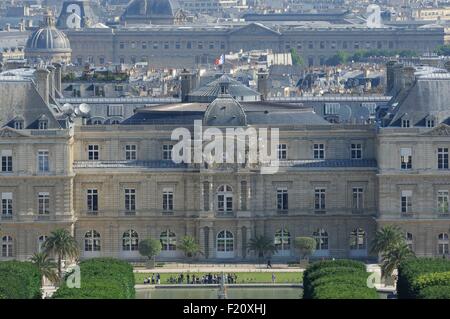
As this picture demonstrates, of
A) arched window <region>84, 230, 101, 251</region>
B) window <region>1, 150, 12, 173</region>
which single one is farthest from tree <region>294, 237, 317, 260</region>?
window <region>1, 150, 12, 173</region>

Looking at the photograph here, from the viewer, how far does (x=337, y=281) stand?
11450 centimetres

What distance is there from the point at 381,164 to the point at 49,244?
15.6 metres

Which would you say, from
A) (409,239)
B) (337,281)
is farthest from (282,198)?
(337,281)

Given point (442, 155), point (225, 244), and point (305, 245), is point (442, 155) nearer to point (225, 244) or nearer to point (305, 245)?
point (305, 245)

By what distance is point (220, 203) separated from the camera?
13362 centimetres

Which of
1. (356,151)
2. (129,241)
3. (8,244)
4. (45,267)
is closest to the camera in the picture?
(45,267)

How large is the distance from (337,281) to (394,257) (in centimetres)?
1027

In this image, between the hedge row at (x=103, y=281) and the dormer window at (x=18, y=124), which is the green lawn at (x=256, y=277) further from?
the dormer window at (x=18, y=124)

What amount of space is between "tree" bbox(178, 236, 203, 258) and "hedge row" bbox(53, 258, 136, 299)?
7.95 m

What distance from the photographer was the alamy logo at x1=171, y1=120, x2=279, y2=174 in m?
133

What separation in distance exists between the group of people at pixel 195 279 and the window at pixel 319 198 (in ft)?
28.7
